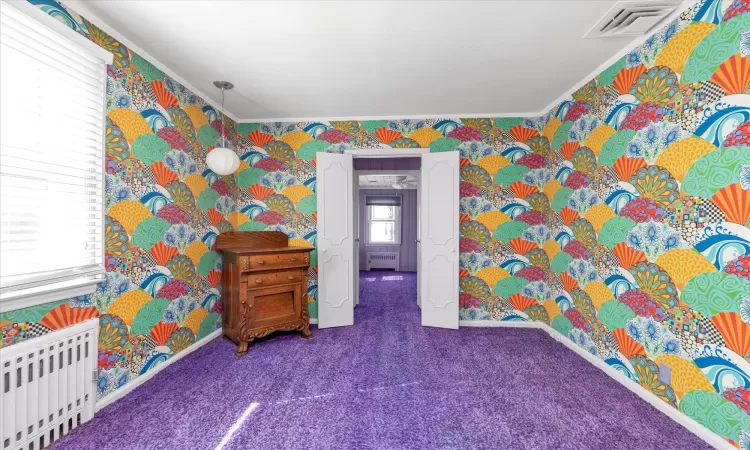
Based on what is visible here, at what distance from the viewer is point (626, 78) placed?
214 cm

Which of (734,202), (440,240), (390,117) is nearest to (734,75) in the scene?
(734,202)

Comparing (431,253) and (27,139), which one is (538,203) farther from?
(27,139)

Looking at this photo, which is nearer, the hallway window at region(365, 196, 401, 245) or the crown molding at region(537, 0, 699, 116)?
the crown molding at region(537, 0, 699, 116)

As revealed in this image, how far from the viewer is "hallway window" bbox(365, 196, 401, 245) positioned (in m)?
7.61

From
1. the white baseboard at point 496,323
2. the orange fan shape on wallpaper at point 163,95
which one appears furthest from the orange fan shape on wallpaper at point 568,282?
the orange fan shape on wallpaper at point 163,95

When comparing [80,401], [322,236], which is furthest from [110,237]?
[322,236]

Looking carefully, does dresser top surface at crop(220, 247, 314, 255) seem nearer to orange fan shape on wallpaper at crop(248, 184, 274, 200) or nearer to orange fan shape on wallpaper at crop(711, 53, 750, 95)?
orange fan shape on wallpaper at crop(248, 184, 274, 200)

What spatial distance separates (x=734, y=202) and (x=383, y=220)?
21.3ft

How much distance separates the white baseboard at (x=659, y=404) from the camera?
1.56 m

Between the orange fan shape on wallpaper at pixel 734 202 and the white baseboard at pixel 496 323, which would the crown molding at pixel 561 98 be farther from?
the white baseboard at pixel 496 323

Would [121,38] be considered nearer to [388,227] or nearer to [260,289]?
[260,289]

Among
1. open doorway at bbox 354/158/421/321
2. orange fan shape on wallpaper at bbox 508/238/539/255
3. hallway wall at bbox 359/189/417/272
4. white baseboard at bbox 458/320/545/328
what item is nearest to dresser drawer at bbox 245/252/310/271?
white baseboard at bbox 458/320/545/328

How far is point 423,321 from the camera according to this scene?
339 centimetres

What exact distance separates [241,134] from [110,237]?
6.59 feet
